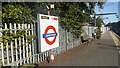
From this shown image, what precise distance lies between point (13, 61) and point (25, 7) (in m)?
2.63

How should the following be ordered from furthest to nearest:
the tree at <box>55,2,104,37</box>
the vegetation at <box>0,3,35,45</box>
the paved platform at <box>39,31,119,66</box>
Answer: the tree at <box>55,2,104,37</box>, the paved platform at <box>39,31,119,66</box>, the vegetation at <box>0,3,35,45</box>

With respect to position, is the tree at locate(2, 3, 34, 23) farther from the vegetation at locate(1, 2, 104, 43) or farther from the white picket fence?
the white picket fence

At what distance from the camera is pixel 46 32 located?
8422mm

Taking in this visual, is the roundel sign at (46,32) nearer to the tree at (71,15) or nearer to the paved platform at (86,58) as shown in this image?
the paved platform at (86,58)

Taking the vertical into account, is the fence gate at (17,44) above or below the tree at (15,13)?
below

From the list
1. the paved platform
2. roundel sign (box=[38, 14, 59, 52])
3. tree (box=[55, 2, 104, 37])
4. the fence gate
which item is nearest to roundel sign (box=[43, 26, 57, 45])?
roundel sign (box=[38, 14, 59, 52])

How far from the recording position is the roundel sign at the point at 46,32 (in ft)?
26.5

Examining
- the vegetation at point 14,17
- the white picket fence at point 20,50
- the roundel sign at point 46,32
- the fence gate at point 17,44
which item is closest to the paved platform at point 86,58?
the white picket fence at point 20,50

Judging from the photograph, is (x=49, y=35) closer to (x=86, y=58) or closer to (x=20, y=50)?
(x=20, y=50)


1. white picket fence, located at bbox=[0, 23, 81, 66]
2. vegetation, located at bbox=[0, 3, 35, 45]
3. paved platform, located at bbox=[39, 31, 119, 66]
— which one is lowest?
paved platform, located at bbox=[39, 31, 119, 66]

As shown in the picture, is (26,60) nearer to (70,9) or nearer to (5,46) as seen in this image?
(5,46)

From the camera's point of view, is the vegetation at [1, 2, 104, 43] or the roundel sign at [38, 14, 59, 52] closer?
the vegetation at [1, 2, 104, 43]

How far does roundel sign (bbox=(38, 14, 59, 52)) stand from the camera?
8086mm

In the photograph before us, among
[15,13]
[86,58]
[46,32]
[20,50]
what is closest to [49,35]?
[46,32]
